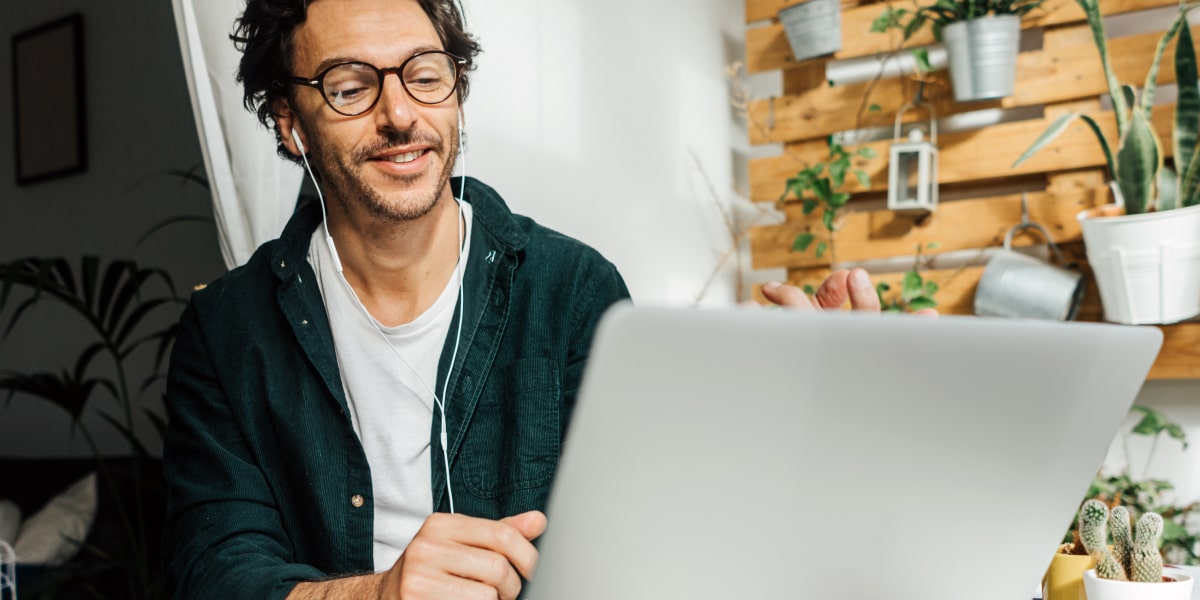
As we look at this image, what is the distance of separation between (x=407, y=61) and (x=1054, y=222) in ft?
6.64

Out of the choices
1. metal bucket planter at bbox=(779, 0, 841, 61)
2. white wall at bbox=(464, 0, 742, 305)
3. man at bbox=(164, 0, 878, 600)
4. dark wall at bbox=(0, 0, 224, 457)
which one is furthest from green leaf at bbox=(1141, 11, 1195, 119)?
dark wall at bbox=(0, 0, 224, 457)

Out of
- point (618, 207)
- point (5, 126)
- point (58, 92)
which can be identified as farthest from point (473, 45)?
point (5, 126)

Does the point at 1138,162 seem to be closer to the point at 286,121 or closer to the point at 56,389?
the point at 286,121

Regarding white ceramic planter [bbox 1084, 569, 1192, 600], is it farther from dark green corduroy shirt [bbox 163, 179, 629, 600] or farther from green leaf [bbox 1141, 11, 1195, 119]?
green leaf [bbox 1141, 11, 1195, 119]

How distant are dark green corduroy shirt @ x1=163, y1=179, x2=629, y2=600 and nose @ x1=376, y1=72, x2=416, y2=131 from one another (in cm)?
19

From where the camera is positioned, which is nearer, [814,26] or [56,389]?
[56,389]

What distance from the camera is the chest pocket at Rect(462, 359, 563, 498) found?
1.25 m

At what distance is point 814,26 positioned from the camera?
2.84 m

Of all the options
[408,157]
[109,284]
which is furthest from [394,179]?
[109,284]

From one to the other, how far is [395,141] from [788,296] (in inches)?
24.3

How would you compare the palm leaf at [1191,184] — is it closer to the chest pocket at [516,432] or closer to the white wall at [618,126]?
the white wall at [618,126]

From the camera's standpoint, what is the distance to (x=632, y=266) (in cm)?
259

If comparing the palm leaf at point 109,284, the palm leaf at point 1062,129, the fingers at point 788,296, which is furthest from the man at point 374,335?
the palm leaf at point 1062,129

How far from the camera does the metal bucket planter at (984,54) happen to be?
2.52 meters
